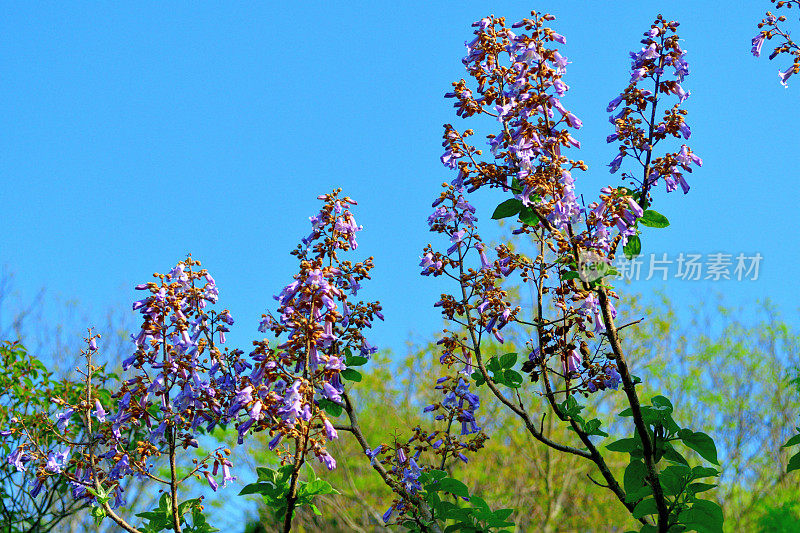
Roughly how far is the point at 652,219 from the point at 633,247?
0.17 meters

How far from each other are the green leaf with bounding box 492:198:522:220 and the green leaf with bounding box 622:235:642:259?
20.4 inches

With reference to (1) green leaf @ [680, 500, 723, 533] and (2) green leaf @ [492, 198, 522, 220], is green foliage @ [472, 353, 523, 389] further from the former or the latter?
(1) green leaf @ [680, 500, 723, 533]

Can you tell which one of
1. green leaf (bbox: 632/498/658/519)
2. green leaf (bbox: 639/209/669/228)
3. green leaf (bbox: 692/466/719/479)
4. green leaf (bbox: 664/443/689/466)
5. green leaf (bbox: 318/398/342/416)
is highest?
green leaf (bbox: 639/209/669/228)

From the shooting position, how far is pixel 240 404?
2971 millimetres

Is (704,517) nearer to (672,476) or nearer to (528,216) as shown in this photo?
(672,476)

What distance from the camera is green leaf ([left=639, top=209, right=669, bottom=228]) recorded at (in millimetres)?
3367

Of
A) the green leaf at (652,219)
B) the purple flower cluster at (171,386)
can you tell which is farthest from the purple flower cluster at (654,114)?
the purple flower cluster at (171,386)

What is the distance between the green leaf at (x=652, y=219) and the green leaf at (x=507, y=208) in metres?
0.58

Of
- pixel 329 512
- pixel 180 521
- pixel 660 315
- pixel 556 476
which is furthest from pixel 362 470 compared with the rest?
pixel 180 521

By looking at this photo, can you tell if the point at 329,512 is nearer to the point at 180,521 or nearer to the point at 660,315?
the point at 660,315

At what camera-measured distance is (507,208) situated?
3354mm

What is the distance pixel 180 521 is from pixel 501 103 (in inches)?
102

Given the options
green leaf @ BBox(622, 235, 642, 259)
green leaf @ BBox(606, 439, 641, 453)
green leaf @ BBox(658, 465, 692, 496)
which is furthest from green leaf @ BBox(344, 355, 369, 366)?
green leaf @ BBox(658, 465, 692, 496)

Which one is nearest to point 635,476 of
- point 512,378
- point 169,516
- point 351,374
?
point 512,378
